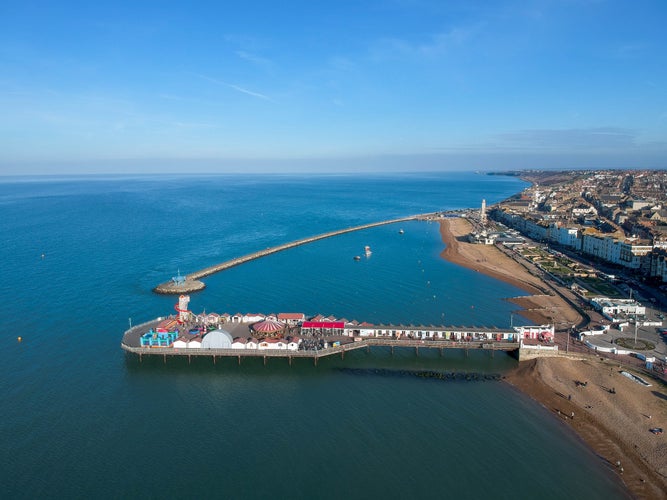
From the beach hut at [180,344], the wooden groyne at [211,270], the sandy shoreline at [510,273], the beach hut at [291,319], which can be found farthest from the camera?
the wooden groyne at [211,270]

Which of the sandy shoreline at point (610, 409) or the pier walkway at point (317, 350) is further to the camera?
the pier walkway at point (317, 350)

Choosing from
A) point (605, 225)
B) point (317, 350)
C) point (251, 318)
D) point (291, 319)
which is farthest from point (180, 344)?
point (605, 225)

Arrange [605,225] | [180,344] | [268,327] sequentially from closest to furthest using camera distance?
[180,344], [268,327], [605,225]

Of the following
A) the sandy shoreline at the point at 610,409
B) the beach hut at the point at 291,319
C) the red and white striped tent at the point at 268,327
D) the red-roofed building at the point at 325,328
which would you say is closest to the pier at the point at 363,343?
the red-roofed building at the point at 325,328

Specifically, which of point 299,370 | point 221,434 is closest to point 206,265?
point 299,370

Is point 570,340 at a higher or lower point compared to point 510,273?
lower

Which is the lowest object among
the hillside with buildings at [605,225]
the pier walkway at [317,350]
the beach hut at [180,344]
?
the pier walkway at [317,350]

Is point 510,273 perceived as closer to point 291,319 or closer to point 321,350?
point 291,319

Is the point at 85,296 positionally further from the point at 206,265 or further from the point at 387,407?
the point at 387,407

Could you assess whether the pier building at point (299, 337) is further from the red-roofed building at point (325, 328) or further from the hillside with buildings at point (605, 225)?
the hillside with buildings at point (605, 225)
